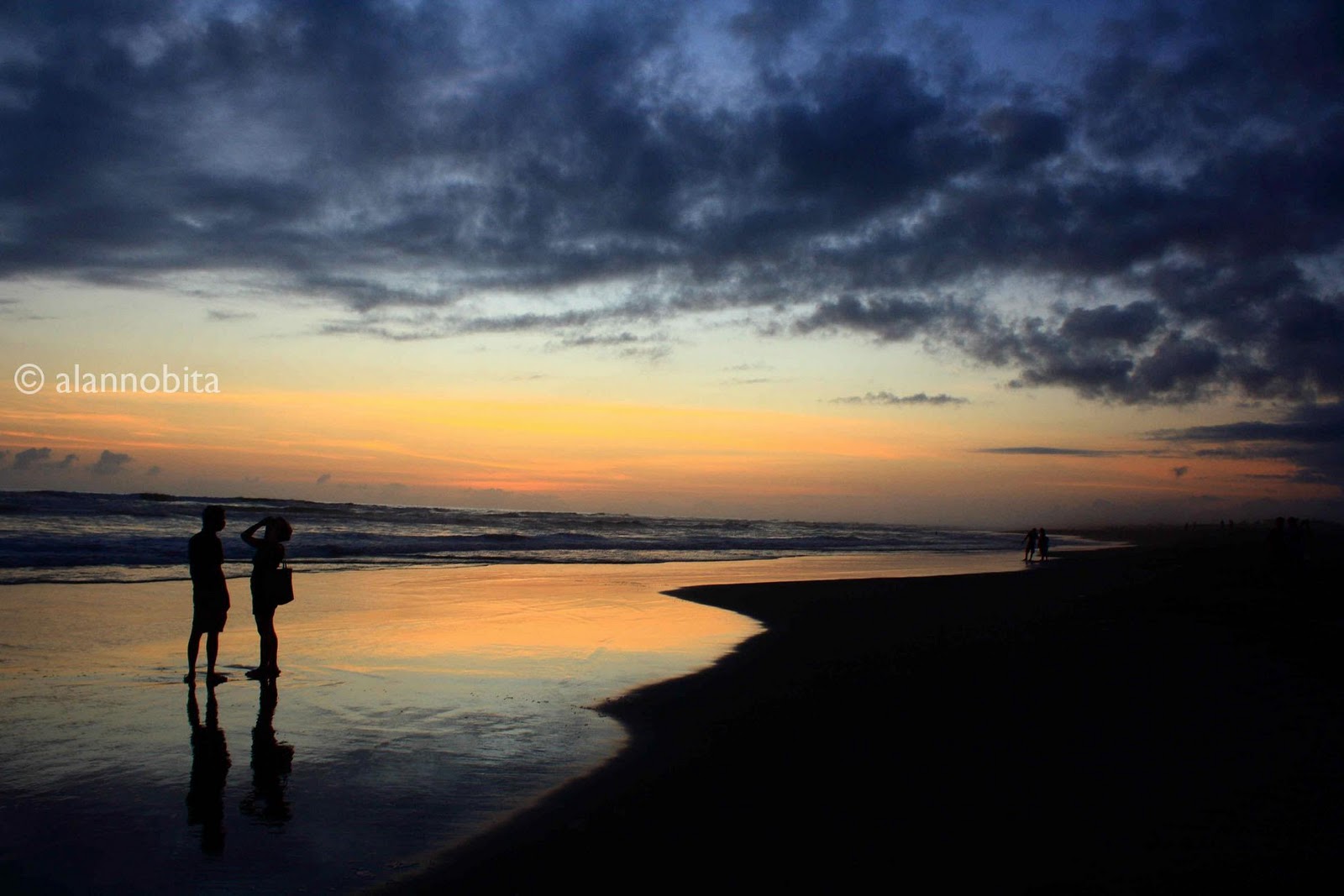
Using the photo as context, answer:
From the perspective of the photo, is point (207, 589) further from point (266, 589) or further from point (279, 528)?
point (279, 528)

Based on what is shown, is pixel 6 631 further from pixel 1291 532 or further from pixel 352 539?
pixel 1291 532

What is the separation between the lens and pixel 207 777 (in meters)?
6.14

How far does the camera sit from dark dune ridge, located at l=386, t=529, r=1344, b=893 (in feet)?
15.2

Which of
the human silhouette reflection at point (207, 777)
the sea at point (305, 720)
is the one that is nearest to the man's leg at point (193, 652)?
the sea at point (305, 720)

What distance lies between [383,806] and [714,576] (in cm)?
2161

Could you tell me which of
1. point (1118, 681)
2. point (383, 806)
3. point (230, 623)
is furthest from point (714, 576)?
point (383, 806)

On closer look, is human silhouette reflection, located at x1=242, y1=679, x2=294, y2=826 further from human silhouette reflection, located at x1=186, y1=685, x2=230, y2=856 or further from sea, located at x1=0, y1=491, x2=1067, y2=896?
human silhouette reflection, located at x1=186, y1=685, x2=230, y2=856

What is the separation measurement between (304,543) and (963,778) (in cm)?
3318

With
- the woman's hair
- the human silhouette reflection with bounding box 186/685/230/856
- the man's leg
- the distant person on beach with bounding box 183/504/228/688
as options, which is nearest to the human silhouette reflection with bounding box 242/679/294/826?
the human silhouette reflection with bounding box 186/685/230/856

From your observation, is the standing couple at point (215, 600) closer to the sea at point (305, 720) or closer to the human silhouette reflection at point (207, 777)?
the sea at point (305, 720)

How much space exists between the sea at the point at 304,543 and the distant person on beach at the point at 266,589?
1233 cm

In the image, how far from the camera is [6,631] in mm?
12062

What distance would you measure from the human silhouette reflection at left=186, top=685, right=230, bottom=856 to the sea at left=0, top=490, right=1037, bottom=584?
47.2ft

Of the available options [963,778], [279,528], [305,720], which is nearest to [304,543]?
[279,528]
